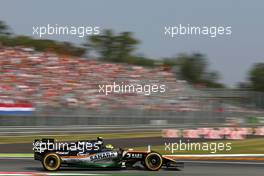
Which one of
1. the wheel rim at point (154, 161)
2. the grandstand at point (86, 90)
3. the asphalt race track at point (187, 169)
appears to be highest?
the grandstand at point (86, 90)

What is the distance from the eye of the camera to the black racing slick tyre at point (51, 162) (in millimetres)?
9383

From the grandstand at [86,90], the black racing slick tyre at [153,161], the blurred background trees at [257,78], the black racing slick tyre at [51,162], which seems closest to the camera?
the black racing slick tyre at [51,162]

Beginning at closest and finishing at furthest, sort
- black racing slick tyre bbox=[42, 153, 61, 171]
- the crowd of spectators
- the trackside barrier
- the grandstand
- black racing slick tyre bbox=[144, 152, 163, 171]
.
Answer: black racing slick tyre bbox=[42, 153, 61, 171], black racing slick tyre bbox=[144, 152, 163, 171], the grandstand, the trackside barrier, the crowd of spectators

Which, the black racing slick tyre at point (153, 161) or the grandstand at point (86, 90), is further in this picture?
the grandstand at point (86, 90)

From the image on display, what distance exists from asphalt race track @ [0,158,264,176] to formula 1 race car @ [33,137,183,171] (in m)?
0.16

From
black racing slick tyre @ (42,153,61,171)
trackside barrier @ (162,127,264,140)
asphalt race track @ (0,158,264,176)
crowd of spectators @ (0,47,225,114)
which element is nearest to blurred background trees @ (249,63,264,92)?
crowd of spectators @ (0,47,225,114)

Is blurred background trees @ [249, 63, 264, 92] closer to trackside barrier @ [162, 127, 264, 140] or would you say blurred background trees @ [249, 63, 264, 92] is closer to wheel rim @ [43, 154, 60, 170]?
trackside barrier @ [162, 127, 264, 140]

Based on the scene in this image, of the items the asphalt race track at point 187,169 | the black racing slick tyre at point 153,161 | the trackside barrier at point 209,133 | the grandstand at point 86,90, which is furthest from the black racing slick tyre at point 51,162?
the trackside barrier at point 209,133

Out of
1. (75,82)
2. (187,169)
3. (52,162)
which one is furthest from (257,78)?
(52,162)

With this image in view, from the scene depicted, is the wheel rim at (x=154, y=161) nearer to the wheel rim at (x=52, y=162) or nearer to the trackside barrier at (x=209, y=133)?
the wheel rim at (x=52, y=162)

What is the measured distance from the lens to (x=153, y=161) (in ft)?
31.4

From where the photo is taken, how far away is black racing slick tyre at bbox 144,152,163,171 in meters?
9.55

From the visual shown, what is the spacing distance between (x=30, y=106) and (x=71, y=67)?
11.4ft

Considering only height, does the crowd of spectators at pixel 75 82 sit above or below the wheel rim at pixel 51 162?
above
